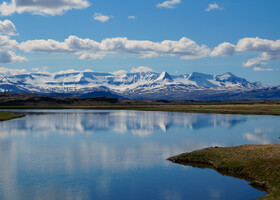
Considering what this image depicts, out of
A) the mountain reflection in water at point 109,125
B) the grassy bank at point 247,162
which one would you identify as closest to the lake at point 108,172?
the grassy bank at point 247,162

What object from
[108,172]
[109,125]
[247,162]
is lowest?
[108,172]

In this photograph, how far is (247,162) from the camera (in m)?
46.6

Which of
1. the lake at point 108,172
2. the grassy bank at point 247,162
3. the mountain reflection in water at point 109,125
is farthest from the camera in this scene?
the mountain reflection in water at point 109,125

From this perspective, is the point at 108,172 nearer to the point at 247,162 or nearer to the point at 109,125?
the point at 247,162

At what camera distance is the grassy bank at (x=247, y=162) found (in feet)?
130

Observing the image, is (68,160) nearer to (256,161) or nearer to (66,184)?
(66,184)

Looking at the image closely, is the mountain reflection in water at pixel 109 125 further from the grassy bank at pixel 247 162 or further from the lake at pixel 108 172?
the grassy bank at pixel 247 162

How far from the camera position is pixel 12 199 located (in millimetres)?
34562

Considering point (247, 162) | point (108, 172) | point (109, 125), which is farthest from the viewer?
point (109, 125)

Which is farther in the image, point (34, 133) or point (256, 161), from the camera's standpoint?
point (34, 133)

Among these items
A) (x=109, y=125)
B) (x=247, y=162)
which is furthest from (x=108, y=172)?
(x=109, y=125)

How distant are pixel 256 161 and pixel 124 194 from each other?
2078cm

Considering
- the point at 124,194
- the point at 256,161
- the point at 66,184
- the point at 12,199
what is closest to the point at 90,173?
the point at 66,184

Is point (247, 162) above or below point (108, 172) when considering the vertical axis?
above
